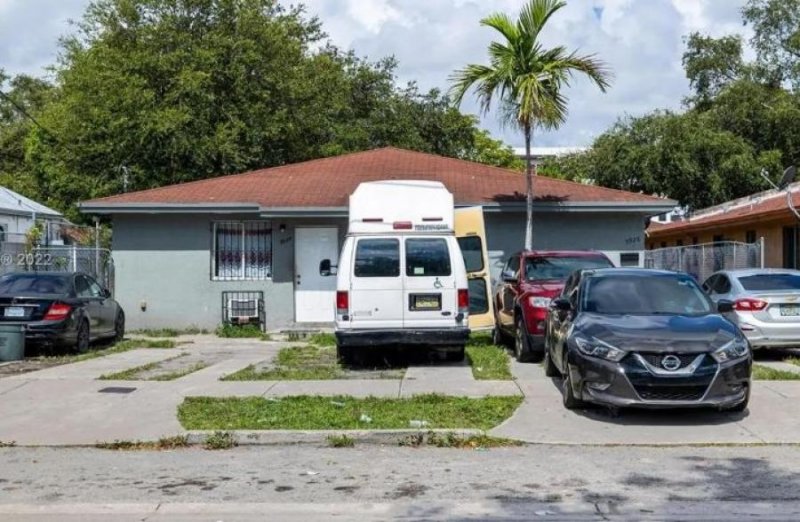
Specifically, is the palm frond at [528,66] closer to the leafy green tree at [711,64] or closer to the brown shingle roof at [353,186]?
the brown shingle roof at [353,186]

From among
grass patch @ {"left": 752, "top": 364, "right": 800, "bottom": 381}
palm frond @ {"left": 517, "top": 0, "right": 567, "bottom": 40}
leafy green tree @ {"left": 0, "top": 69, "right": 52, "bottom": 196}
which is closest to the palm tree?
palm frond @ {"left": 517, "top": 0, "right": 567, "bottom": 40}

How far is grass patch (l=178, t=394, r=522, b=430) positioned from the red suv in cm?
300

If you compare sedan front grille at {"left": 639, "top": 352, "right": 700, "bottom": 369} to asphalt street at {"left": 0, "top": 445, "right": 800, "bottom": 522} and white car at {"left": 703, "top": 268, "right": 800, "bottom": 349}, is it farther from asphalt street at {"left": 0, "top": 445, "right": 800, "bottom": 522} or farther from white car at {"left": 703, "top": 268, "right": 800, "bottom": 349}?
white car at {"left": 703, "top": 268, "right": 800, "bottom": 349}

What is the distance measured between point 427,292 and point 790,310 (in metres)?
5.85

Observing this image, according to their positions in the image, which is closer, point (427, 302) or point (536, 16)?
point (427, 302)

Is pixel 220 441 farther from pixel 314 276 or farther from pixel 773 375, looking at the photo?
pixel 314 276

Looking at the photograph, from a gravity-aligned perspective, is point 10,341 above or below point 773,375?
above

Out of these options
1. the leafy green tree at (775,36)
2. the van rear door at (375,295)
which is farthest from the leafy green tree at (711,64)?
the van rear door at (375,295)

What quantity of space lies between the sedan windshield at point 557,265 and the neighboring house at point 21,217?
21862 mm

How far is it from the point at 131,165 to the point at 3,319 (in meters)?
14.4

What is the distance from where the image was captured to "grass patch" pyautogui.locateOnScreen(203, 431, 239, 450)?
843 centimetres

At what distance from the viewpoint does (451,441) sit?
27.7ft

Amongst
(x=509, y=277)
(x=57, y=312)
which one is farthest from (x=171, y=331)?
(x=509, y=277)

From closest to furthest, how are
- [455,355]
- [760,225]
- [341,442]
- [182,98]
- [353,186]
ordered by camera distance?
[341,442] → [455,355] → [353,186] → [760,225] → [182,98]
